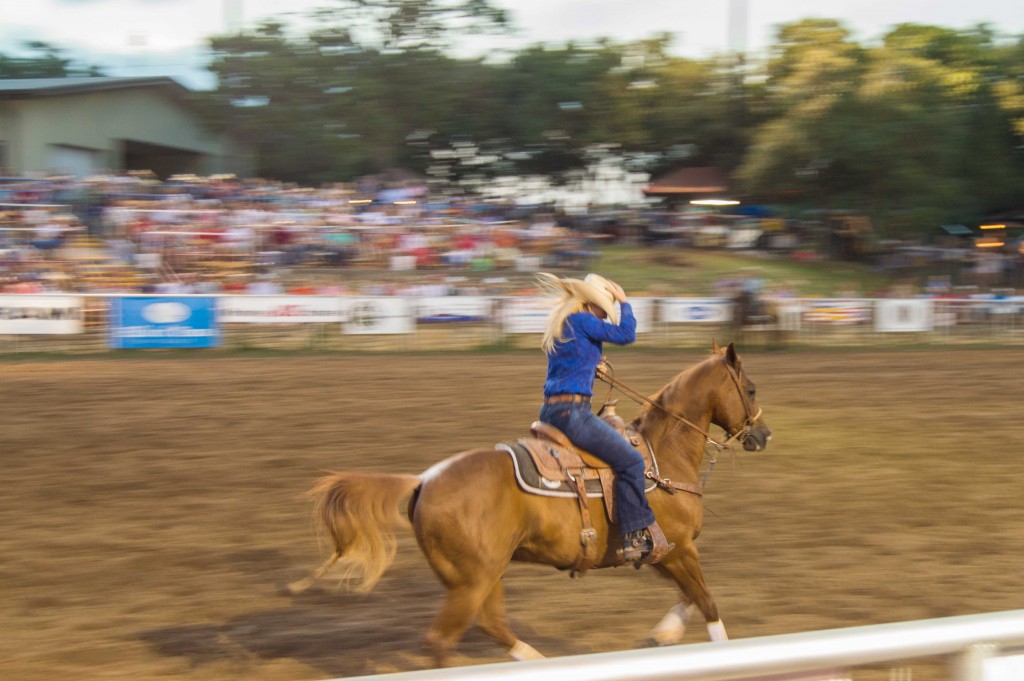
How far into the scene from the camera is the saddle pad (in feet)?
16.2

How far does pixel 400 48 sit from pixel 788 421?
2688 centimetres

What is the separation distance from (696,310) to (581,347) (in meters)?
15.2

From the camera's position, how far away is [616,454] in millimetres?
5180

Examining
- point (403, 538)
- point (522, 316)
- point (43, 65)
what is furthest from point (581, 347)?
point (43, 65)

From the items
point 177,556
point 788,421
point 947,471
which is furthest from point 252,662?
point 788,421

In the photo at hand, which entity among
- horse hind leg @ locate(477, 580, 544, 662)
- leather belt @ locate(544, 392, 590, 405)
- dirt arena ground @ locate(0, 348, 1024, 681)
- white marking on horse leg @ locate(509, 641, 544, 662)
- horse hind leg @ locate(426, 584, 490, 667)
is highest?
leather belt @ locate(544, 392, 590, 405)

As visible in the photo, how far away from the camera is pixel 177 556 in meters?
7.11

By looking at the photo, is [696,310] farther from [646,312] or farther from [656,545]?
[656,545]

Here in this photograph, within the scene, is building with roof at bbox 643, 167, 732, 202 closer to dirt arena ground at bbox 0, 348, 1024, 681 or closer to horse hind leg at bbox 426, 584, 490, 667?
dirt arena ground at bbox 0, 348, 1024, 681

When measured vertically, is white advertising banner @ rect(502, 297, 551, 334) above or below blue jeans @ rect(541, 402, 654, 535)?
below

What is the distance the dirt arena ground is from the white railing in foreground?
0.28 m

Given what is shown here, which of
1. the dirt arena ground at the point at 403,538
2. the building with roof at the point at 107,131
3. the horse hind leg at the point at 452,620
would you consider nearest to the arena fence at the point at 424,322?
the dirt arena ground at the point at 403,538

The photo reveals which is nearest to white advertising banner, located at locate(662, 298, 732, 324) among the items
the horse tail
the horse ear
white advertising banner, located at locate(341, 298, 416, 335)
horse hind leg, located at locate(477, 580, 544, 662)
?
white advertising banner, located at locate(341, 298, 416, 335)

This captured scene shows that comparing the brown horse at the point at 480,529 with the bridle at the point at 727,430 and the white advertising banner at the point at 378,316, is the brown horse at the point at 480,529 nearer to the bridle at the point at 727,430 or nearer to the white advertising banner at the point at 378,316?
the bridle at the point at 727,430
